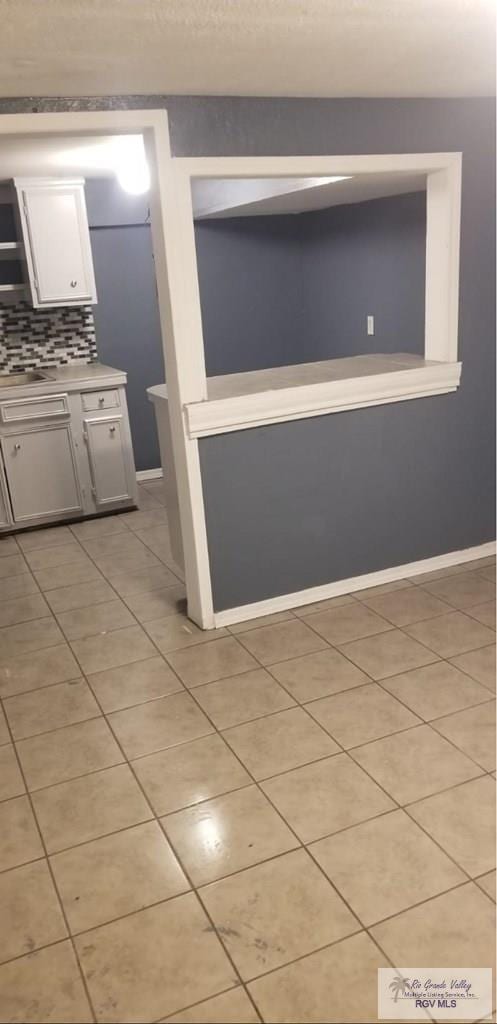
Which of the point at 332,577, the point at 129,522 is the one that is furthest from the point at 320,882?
the point at 129,522

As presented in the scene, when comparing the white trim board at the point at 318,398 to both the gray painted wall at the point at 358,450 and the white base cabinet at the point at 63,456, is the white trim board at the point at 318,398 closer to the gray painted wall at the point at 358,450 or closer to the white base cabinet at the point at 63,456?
the gray painted wall at the point at 358,450

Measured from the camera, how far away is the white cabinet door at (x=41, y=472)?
4.61 m

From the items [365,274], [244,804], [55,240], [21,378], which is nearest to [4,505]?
[21,378]

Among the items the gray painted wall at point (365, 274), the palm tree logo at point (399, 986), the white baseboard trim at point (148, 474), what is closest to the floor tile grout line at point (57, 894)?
the palm tree logo at point (399, 986)

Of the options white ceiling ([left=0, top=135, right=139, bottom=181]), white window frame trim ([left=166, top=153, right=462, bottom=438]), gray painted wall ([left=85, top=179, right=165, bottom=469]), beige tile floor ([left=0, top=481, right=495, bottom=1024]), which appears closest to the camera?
beige tile floor ([left=0, top=481, right=495, bottom=1024])

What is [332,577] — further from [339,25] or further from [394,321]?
[339,25]

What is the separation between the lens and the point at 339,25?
2045 mm

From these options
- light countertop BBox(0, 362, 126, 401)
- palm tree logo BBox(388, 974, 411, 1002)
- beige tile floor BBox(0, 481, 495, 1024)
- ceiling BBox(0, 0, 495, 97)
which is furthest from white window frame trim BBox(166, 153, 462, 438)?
palm tree logo BBox(388, 974, 411, 1002)

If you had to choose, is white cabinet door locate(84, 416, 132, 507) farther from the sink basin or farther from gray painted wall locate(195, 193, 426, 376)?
gray painted wall locate(195, 193, 426, 376)

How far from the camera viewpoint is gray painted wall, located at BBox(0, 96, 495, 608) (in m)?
3.00

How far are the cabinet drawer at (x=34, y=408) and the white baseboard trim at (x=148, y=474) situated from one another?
108cm

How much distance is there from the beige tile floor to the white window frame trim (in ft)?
2.93

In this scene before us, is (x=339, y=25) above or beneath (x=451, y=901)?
above

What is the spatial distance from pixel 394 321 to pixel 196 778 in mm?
2925
